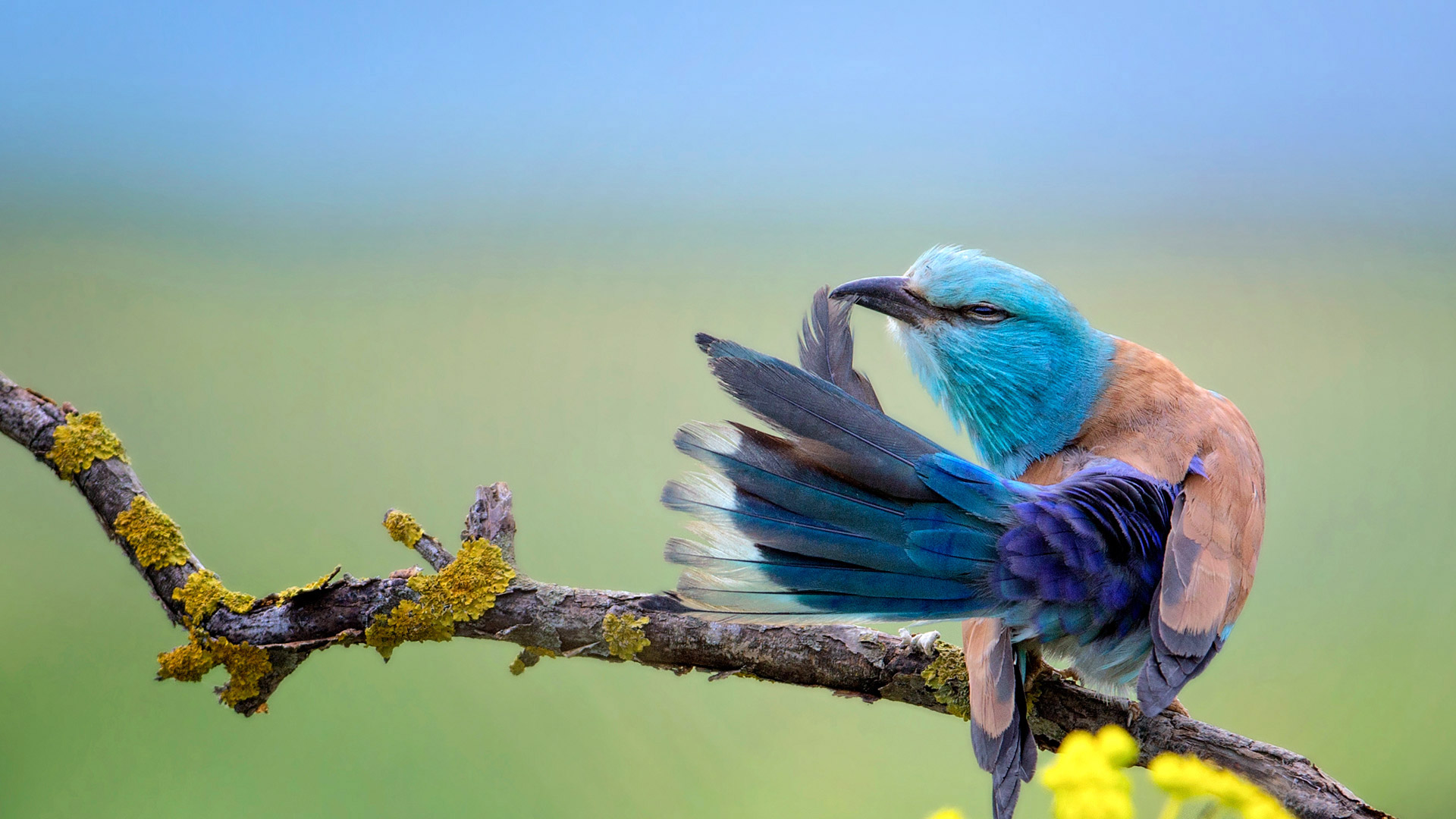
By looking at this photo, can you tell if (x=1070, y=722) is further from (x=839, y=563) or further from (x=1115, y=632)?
(x=839, y=563)

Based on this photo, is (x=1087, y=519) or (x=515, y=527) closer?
(x=1087, y=519)

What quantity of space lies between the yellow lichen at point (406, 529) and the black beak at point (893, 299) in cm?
68

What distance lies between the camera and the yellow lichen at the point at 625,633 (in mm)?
1213

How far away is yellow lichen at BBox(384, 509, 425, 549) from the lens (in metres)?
1.28

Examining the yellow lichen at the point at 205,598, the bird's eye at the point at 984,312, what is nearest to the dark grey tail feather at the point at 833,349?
the bird's eye at the point at 984,312

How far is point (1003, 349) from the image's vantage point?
1.35 m

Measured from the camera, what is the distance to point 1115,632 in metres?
1.11

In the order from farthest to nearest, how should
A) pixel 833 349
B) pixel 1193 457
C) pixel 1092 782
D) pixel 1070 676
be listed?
pixel 833 349, pixel 1070 676, pixel 1193 457, pixel 1092 782

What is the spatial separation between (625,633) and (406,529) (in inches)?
12.7

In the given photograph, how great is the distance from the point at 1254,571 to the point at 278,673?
Result: 3.98ft

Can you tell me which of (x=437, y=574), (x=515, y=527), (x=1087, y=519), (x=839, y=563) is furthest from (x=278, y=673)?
(x=1087, y=519)

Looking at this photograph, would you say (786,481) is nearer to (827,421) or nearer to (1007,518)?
(827,421)

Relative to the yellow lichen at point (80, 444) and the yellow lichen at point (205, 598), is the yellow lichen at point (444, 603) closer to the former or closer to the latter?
the yellow lichen at point (205, 598)

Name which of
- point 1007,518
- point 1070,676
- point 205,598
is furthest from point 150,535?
point 1070,676
